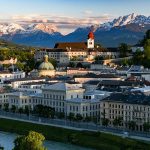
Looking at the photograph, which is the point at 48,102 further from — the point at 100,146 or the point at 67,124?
the point at 100,146

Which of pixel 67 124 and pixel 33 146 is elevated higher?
pixel 33 146

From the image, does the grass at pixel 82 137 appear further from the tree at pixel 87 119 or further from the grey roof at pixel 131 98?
the grey roof at pixel 131 98

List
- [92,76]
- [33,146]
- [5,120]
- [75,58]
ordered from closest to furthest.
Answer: [33,146] < [5,120] < [92,76] < [75,58]

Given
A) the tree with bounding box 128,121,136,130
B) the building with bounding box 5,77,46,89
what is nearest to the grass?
the tree with bounding box 128,121,136,130

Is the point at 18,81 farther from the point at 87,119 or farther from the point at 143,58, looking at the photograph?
the point at 87,119

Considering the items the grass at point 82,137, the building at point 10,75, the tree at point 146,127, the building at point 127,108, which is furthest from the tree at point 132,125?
the building at point 10,75

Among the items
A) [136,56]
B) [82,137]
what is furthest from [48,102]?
[136,56]
